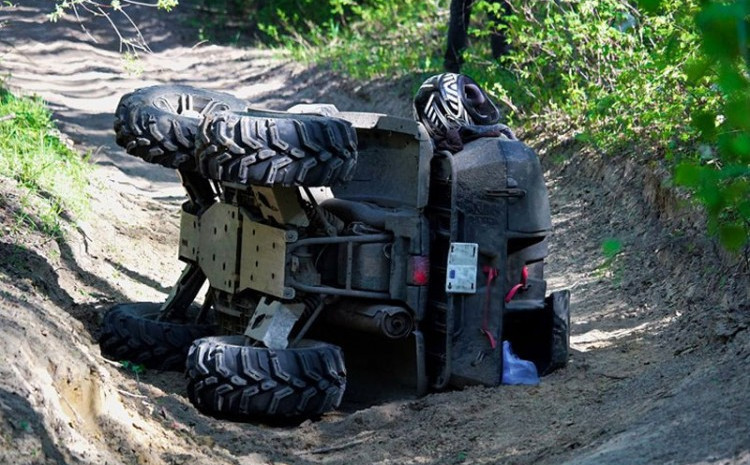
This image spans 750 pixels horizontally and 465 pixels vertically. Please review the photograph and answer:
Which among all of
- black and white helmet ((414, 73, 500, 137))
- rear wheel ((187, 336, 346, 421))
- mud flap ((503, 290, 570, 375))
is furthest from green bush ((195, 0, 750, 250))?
rear wheel ((187, 336, 346, 421))

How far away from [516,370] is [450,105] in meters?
1.70

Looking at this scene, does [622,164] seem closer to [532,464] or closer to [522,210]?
[522,210]

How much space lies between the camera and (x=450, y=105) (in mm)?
7719

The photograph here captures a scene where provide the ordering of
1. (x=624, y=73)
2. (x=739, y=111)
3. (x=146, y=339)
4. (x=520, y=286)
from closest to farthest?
(x=739, y=111)
(x=520, y=286)
(x=146, y=339)
(x=624, y=73)

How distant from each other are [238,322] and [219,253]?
1.44 ft

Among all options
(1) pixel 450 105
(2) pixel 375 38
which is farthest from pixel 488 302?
(2) pixel 375 38

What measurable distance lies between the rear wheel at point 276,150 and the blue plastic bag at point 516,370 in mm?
1432

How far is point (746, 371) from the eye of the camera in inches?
228

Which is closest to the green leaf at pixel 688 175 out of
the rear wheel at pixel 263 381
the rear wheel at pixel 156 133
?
the rear wheel at pixel 263 381

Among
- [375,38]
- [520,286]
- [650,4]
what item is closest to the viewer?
[650,4]

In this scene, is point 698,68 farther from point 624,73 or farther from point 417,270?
point 624,73

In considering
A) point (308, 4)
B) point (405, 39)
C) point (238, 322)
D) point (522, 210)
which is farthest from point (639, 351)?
point (308, 4)

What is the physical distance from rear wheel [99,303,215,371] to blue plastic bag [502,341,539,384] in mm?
1942

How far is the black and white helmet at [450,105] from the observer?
7656mm
